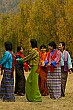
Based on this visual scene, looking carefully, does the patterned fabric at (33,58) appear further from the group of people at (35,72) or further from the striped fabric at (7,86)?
the striped fabric at (7,86)

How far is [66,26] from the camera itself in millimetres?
33344

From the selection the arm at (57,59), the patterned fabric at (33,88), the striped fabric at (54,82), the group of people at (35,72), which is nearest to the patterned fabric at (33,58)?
the group of people at (35,72)

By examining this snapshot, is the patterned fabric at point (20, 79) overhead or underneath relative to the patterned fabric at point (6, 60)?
underneath

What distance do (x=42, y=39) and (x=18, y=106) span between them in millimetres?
28363

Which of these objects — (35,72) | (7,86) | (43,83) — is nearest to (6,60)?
(7,86)

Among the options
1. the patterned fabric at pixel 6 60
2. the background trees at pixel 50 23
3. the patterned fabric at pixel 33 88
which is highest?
the background trees at pixel 50 23

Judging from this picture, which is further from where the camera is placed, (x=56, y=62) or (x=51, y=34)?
(x=51, y=34)

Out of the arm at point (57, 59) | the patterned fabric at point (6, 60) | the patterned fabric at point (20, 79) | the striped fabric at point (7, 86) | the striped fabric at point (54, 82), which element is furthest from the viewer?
the patterned fabric at point (20, 79)

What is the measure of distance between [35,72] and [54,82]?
2.99 ft

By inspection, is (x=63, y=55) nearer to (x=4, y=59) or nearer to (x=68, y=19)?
(x=4, y=59)

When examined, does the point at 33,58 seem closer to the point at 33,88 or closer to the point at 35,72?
the point at 35,72

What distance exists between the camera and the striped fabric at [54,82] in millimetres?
9555

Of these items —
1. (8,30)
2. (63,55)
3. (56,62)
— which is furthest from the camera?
(8,30)

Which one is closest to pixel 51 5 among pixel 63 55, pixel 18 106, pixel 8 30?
pixel 8 30
